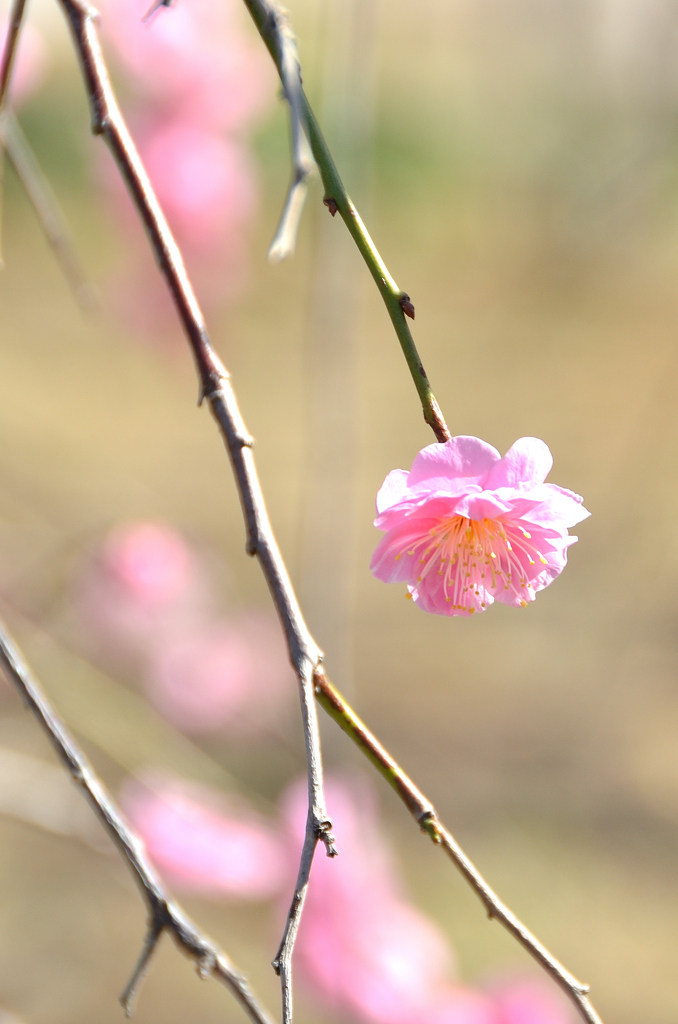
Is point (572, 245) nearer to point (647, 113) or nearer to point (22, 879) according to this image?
point (647, 113)

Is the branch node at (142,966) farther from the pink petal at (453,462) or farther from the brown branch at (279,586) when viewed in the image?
the pink petal at (453,462)

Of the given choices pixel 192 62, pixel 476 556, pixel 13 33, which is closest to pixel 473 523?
pixel 476 556

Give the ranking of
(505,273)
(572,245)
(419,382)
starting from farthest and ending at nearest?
(505,273) → (572,245) → (419,382)

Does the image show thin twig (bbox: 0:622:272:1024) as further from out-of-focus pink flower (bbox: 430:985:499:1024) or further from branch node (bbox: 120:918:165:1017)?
out-of-focus pink flower (bbox: 430:985:499:1024)

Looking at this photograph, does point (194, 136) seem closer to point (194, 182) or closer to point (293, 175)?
point (194, 182)

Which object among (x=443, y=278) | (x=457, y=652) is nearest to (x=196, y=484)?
(x=457, y=652)

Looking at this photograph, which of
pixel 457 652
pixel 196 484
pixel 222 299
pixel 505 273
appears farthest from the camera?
pixel 505 273
